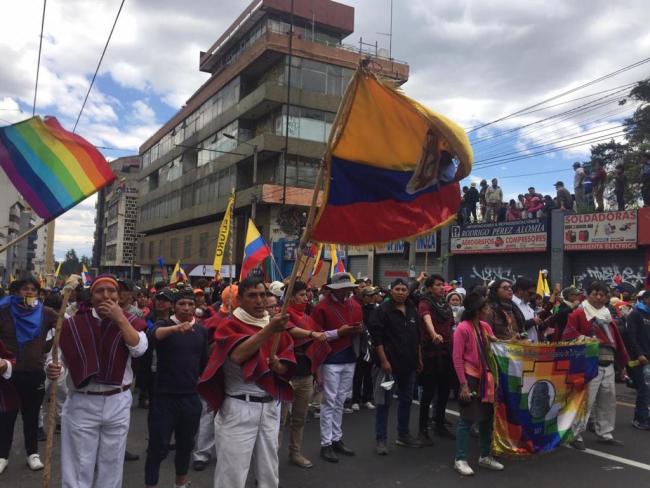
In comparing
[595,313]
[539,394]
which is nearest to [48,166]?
[539,394]

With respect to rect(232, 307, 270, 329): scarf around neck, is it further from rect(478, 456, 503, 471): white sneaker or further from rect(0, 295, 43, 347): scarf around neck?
rect(478, 456, 503, 471): white sneaker

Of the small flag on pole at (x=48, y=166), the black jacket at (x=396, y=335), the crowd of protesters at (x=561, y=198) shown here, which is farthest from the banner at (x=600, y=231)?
the small flag on pole at (x=48, y=166)

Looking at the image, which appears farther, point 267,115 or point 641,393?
point 267,115

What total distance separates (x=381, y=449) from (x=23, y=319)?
380 centimetres

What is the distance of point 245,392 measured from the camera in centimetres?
363

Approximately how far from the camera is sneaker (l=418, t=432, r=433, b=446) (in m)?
6.04

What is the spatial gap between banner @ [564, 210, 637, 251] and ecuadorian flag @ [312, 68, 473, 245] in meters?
14.9

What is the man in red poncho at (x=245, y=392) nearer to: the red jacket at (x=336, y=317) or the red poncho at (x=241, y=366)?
the red poncho at (x=241, y=366)

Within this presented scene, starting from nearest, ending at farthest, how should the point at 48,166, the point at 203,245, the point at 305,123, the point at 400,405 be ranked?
the point at 48,166 → the point at 400,405 → the point at 305,123 → the point at 203,245

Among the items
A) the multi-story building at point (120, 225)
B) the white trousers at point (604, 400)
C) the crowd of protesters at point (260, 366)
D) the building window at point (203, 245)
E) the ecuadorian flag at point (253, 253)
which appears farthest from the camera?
the multi-story building at point (120, 225)

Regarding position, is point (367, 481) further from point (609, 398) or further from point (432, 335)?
point (609, 398)

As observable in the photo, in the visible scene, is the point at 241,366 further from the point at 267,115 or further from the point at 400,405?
the point at 267,115

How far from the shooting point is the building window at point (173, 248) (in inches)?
2033

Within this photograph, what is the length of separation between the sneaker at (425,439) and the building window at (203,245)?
38.2 meters
